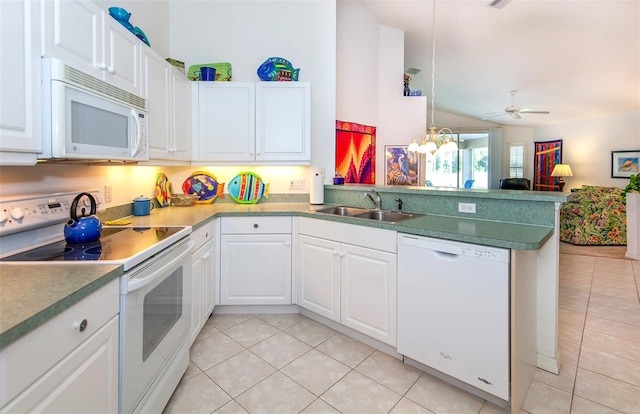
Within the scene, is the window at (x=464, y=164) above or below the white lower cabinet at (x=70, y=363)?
above

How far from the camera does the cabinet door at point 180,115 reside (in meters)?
2.50

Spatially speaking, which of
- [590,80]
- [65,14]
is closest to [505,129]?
[590,80]

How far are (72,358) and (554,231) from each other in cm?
228

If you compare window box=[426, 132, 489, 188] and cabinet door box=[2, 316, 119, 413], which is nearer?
cabinet door box=[2, 316, 119, 413]

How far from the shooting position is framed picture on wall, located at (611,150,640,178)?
264 inches

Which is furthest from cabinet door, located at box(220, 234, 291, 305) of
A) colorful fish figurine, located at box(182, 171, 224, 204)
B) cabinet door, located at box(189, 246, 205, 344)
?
colorful fish figurine, located at box(182, 171, 224, 204)

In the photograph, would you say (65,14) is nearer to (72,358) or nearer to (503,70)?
(72,358)

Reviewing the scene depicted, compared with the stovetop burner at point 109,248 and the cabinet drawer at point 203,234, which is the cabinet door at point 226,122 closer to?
the cabinet drawer at point 203,234

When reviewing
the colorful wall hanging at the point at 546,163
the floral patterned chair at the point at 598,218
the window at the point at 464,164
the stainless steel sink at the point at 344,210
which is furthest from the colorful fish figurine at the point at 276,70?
the colorful wall hanging at the point at 546,163

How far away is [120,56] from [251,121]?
1230 millimetres

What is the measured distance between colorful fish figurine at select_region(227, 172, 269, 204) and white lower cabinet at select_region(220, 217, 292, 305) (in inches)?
22.9

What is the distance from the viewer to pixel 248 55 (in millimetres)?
3189

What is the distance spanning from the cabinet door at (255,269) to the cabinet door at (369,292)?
582mm

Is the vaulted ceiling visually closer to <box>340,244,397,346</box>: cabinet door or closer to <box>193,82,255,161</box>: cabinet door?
<box>193,82,255,161</box>: cabinet door
